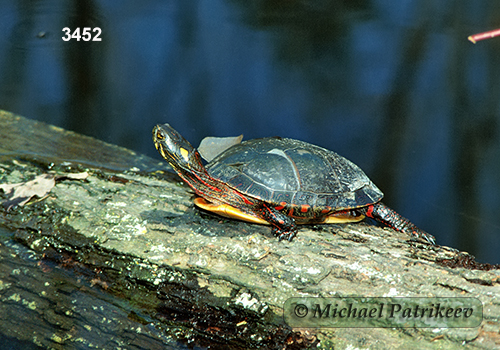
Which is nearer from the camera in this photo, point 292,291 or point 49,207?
point 292,291

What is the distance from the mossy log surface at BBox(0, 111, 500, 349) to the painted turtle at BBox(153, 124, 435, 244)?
118 mm

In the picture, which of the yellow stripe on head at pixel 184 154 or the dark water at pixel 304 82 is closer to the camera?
the yellow stripe on head at pixel 184 154

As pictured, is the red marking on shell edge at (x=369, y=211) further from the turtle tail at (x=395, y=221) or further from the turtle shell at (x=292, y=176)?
the turtle shell at (x=292, y=176)

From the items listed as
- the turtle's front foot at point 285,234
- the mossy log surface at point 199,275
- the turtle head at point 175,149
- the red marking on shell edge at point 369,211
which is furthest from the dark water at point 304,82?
the turtle head at point 175,149

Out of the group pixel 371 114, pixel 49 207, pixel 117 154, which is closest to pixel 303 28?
pixel 371 114

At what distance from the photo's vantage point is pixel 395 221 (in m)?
3.27

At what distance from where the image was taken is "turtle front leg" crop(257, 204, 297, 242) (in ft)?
9.30

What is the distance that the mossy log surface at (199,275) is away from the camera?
7.73 feet

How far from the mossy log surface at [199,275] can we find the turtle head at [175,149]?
358 millimetres

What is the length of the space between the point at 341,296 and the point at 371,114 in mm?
5303

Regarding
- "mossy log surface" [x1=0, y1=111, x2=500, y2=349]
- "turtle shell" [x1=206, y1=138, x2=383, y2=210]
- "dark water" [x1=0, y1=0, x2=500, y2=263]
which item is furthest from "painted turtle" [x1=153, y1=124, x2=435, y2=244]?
"dark water" [x1=0, y1=0, x2=500, y2=263]

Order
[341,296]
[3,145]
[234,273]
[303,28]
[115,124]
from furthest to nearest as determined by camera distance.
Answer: [303,28] → [115,124] → [3,145] → [234,273] → [341,296]

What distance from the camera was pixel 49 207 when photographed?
3088 millimetres

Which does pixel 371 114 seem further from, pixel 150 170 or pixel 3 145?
pixel 3 145
